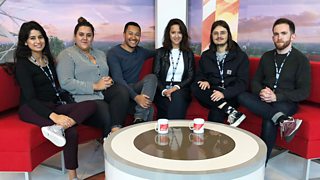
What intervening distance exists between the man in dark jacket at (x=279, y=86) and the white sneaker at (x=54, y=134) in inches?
59.6

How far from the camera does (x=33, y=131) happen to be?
2023 millimetres

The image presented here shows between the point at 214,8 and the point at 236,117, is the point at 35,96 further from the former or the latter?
the point at 214,8

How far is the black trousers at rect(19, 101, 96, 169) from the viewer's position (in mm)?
2107

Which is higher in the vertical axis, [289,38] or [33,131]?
[289,38]

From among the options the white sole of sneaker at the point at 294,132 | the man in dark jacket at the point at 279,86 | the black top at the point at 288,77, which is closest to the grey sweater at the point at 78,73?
the man in dark jacket at the point at 279,86

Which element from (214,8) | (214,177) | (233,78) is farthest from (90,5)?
(214,177)

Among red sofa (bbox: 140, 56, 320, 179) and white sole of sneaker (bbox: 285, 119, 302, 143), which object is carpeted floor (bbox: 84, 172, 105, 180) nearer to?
red sofa (bbox: 140, 56, 320, 179)

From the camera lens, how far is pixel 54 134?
6.55 ft

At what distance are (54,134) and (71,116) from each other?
0.23 metres

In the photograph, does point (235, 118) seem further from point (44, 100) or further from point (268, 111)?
point (44, 100)

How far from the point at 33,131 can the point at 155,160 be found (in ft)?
3.39

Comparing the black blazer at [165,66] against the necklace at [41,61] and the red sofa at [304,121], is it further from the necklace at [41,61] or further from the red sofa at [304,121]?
the necklace at [41,61]

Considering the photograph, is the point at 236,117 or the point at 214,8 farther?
the point at 214,8

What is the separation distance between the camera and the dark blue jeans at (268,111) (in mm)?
2324
